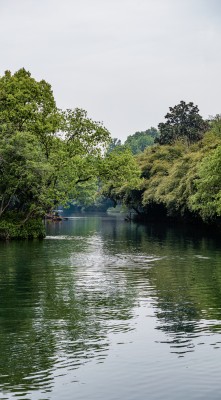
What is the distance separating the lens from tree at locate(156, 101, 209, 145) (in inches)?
4574

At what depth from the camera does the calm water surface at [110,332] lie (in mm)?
13359

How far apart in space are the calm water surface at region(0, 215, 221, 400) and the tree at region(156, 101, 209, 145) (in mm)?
83103

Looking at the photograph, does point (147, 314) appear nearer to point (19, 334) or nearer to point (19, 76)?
point (19, 334)

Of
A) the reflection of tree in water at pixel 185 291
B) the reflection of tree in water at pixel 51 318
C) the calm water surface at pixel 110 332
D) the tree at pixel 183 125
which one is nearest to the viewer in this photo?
the calm water surface at pixel 110 332

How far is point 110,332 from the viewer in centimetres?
1808

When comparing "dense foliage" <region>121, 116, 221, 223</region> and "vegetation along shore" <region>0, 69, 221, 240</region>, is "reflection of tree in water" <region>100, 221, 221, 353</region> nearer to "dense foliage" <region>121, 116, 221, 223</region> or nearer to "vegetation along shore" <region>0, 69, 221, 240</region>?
"vegetation along shore" <region>0, 69, 221, 240</region>

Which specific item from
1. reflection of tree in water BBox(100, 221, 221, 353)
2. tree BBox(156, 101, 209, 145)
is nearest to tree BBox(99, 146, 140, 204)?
reflection of tree in water BBox(100, 221, 221, 353)

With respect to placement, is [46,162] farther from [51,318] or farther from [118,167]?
Answer: [51,318]

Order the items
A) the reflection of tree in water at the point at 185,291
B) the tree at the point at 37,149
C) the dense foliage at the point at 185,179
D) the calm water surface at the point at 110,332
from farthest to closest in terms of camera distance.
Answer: the dense foliage at the point at 185,179, the tree at the point at 37,149, the reflection of tree in water at the point at 185,291, the calm water surface at the point at 110,332

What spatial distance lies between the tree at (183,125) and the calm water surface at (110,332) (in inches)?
3272

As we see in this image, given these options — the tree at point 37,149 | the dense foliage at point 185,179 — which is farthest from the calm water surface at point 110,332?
the dense foliage at point 185,179

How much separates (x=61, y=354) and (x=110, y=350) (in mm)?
1325

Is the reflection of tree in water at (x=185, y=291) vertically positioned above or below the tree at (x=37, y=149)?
below

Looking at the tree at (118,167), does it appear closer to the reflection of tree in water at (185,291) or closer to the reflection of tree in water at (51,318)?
the reflection of tree in water at (185,291)
